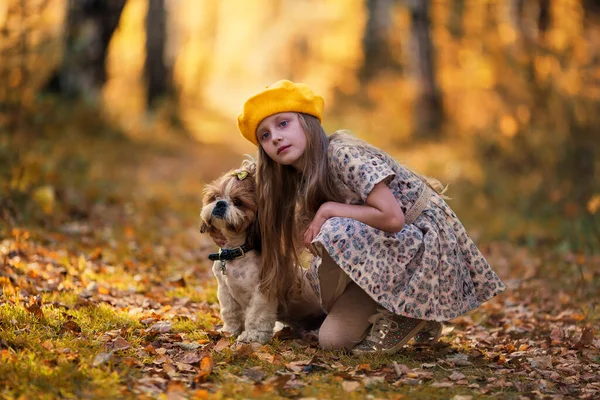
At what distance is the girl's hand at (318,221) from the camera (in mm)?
3639

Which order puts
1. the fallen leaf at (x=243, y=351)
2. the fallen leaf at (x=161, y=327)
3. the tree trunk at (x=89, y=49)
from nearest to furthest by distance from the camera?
the fallen leaf at (x=243, y=351) < the fallen leaf at (x=161, y=327) < the tree trunk at (x=89, y=49)

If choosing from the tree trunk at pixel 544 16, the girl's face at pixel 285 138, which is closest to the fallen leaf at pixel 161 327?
the girl's face at pixel 285 138

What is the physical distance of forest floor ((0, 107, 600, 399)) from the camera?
3086 mm

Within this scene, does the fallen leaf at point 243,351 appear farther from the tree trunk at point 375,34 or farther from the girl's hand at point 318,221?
the tree trunk at point 375,34

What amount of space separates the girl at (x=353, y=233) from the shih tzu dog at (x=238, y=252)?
82 mm

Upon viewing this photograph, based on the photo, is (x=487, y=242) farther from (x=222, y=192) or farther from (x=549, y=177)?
(x=222, y=192)

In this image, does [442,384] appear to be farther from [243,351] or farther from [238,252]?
[238,252]

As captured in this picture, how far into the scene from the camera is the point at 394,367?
3.46 metres

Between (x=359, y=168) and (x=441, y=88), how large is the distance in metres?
9.67

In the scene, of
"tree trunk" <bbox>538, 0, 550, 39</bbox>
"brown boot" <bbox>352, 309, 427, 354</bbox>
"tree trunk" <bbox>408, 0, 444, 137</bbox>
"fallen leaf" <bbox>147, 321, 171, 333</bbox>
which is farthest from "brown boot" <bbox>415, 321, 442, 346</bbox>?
"tree trunk" <bbox>408, 0, 444, 137</bbox>

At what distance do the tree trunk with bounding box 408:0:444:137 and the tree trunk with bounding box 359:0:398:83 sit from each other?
16.6 feet

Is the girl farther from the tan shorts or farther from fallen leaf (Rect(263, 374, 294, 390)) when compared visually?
fallen leaf (Rect(263, 374, 294, 390))

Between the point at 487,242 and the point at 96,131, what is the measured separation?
247 inches

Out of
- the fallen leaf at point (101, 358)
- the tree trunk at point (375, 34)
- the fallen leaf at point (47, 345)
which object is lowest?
the fallen leaf at point (101, 358)
